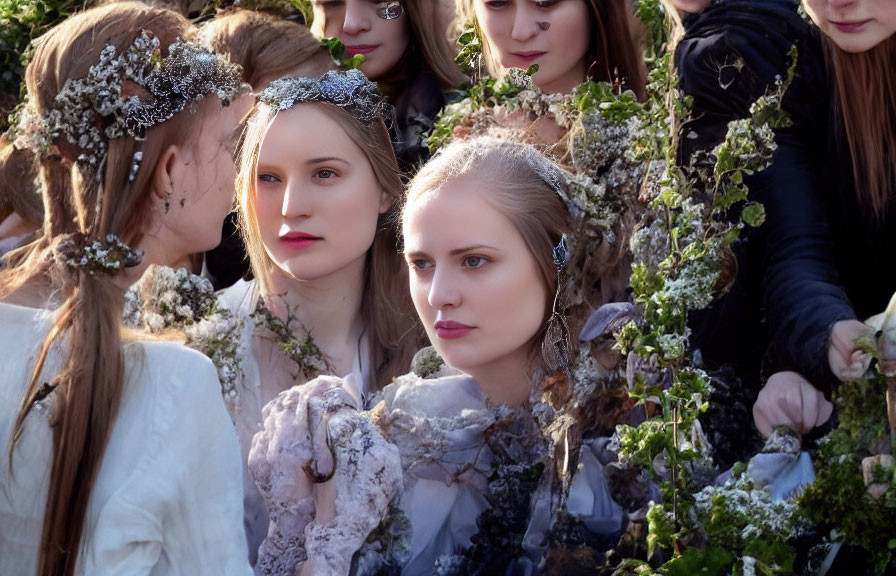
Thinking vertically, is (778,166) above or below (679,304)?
above

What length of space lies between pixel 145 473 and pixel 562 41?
2.49m

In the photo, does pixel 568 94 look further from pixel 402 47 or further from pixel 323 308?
pixel 323 308

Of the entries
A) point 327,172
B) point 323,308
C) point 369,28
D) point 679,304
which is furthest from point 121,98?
point 369,28

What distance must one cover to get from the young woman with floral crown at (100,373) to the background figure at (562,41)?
1.64 meters

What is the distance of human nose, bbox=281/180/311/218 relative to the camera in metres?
4.07

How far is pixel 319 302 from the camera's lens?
4.32m

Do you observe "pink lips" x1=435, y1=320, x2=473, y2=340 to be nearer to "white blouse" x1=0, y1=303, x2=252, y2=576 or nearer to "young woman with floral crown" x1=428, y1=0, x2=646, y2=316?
"young woman with floral crown" x1=428, y1=0, x2=646, y2=316

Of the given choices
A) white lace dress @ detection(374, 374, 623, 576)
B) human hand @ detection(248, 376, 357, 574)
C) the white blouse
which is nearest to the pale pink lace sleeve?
human hand @ detection(248, 376, 357, 574)

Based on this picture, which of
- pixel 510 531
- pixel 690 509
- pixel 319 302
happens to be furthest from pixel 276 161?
pixel 690 509

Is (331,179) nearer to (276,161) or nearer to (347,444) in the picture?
(276,161)

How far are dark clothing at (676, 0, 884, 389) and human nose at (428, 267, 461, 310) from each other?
77 cm

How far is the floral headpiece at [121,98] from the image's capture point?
10.5 feet

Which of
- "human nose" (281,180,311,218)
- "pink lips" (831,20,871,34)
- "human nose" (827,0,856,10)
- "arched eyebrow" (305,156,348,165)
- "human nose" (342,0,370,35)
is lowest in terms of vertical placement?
"human nose" (281,180,311,218)

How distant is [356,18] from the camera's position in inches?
201
